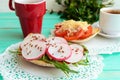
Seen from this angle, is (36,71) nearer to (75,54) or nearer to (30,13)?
Result: (75,54)

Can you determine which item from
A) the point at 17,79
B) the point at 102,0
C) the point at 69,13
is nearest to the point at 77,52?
the point at 17,79

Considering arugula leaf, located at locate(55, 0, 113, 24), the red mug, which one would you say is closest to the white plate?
the red mug

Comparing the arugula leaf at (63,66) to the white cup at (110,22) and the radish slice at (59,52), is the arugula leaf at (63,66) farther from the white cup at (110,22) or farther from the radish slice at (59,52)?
the white cup at (110,22)

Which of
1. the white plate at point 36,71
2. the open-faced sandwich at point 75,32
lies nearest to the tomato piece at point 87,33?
the open-faced sandwich at point 75,32

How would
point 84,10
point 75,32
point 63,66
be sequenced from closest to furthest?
point 63,66
point 75,32
point 84,10

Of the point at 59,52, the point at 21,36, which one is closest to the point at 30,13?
the point at 21,36

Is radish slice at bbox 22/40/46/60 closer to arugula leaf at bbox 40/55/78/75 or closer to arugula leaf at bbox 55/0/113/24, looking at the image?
arugula leaf at bbox 40/55/78/75
